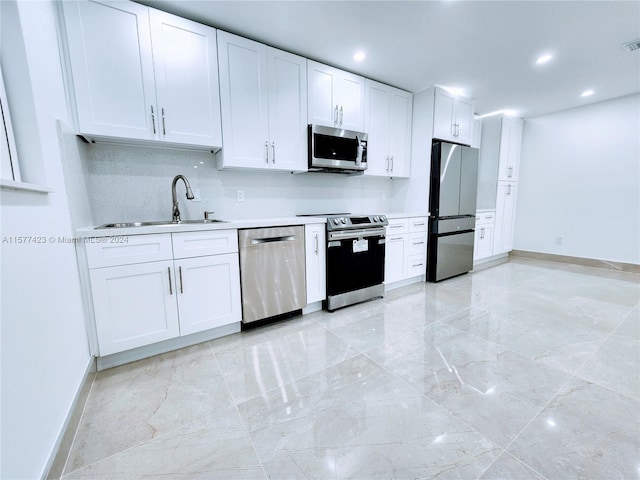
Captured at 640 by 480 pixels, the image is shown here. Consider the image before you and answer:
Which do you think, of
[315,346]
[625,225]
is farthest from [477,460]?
[625,225]

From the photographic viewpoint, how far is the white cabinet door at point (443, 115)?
3367 millimetres

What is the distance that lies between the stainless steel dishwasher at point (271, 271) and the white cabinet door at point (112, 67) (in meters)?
1.11

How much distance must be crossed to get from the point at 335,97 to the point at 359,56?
1.39 feet

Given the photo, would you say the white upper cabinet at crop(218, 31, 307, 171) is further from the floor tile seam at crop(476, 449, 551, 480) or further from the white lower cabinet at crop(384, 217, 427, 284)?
the floor tile seam at crop(476, 449, 551, 480)

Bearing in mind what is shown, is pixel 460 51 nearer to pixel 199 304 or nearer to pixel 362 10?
pixel 362 10

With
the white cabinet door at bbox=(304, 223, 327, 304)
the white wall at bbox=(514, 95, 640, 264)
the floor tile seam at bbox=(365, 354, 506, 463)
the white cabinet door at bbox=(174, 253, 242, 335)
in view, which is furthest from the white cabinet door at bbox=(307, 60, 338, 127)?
the white wall at bbox=(514, 95, 640, 264)

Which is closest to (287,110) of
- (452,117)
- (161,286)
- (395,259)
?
(161,286)

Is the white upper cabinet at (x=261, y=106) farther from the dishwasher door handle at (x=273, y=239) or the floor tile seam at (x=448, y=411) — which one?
the floor tile seam at (x=448, y=411)

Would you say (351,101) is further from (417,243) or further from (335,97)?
(417,243)

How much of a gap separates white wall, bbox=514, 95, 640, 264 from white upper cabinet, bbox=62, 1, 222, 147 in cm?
536

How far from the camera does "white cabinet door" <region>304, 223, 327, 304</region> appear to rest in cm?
250

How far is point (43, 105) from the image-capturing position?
1.33 meters

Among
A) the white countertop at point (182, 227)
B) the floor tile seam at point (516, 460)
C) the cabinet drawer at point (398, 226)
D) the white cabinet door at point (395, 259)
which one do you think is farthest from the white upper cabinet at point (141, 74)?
the floor tile seam at point (516, 460)

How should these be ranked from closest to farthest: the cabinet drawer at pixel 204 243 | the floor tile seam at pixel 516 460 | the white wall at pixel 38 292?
the white wall at pixel 38 292 < the floor tile seam at pixel 516 460 < the cabinet drawer at pixel 204 243
